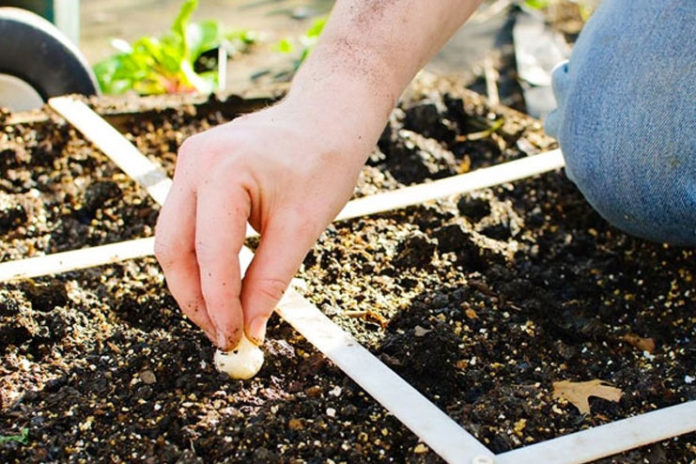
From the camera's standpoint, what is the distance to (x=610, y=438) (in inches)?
64.4

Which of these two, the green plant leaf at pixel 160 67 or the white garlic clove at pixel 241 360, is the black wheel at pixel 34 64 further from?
the white garlic clove at pixel 241 360

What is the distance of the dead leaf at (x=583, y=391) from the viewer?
1804 millimetres

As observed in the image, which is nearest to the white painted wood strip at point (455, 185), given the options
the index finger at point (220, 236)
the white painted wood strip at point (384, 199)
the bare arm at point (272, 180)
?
the white painted wood strip at point (384, 199)

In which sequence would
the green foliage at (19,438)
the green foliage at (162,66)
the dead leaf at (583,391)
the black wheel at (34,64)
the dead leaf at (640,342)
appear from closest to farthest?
1. the green foliage at (19,438)
2. the dead leaf at (583,391)
3. the dead leaf at (640,342)
4. the black wheel at (34,64)
5. the green foliage at (162,66)

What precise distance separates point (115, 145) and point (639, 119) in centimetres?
122

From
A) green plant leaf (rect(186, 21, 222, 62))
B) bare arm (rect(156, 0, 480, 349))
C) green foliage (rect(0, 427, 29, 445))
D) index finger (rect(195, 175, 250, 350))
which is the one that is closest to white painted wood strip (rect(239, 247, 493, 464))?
bare arm (rect(156, 0, 480, 349))

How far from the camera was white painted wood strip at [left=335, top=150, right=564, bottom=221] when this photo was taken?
233cm

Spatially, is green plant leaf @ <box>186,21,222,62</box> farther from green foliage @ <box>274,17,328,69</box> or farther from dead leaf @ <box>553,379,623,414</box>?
dead leaf @ <box>553,379,623,414</box>

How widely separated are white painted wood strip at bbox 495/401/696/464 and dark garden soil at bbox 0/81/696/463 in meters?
0.03

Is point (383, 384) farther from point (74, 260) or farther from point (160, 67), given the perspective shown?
point (160, 67)

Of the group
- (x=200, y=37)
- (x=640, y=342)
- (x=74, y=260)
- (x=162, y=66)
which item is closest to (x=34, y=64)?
(x=162, y=66)

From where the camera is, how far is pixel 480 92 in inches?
144

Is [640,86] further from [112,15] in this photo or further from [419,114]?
[112,15]

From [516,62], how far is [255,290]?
8.42 ft
